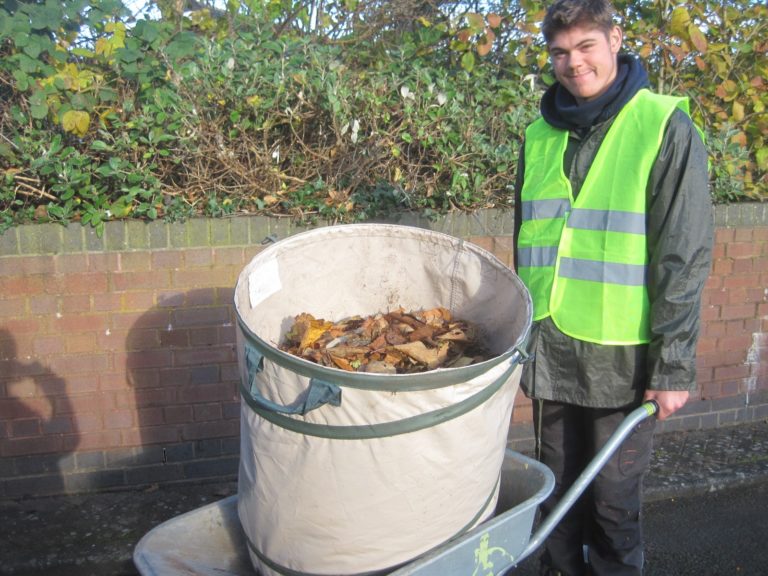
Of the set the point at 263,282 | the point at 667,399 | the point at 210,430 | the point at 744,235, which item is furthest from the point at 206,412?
the point at 744,235

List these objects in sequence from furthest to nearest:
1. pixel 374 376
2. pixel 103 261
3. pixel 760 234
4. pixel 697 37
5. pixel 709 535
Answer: pixel 760 234 < pixel 697 37 < pixel 709 535 < pixel 103 261 < pixel 374 376

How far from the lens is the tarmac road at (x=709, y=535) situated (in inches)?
138

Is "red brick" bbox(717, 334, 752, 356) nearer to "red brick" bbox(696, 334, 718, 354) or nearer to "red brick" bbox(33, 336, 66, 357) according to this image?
"red brick" bbox(696, 334, 718, 354)

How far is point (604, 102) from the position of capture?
2.49 metres

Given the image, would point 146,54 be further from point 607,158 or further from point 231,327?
point 607,158

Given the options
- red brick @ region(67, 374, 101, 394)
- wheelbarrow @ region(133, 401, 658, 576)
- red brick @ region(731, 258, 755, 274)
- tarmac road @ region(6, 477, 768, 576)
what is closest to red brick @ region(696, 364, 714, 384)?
red brick @ region(731, 258, 755, 274)

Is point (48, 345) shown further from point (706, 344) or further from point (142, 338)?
point (706, 344)

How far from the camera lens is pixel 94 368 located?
148 inches

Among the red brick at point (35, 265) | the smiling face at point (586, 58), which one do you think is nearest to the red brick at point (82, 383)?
the red brick at point (35, 265)

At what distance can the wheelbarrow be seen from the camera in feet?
6.36

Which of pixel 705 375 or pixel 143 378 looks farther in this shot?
pixel 705 375

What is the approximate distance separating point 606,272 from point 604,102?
57 centimetres

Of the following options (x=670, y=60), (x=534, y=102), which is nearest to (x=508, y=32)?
(x=534, y=102)

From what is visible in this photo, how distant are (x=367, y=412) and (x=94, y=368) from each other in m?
2.44
